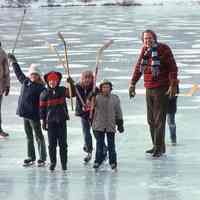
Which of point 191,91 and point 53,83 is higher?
point 53,83

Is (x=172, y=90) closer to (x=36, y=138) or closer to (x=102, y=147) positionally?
(x=102, y=147)

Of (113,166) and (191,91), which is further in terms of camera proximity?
(191,91)

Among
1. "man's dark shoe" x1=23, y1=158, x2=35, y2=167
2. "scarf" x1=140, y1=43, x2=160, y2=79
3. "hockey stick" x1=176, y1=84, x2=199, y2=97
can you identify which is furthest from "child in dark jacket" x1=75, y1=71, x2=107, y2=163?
"hockey stick" x1=176, y1=84, x2=199, y2=97

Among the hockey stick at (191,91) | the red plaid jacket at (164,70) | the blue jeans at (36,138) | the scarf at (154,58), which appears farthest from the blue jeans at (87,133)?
the hockey stick at (191,91)

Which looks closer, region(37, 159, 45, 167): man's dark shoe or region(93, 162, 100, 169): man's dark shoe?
region(93, 162, 100, 169): man's dark shoe

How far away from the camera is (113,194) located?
7555 mm

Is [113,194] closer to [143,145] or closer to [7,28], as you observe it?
[143,145]

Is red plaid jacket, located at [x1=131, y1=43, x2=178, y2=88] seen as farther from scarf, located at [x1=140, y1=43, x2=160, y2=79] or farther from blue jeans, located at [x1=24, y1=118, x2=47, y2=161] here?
blue jeans, located at [x1=24, y1=118, x2=47, y2=161]

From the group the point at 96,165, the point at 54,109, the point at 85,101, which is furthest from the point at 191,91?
the point at 54,109

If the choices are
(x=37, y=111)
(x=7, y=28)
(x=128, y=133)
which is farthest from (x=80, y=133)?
(x=7, y=28)

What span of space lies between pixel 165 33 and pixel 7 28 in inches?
427

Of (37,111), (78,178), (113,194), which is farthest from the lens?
(37,111)

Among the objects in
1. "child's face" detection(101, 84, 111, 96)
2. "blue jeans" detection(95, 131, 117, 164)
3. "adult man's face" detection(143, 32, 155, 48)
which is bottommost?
"blue jeans" detection(95, 131, 117, 164)

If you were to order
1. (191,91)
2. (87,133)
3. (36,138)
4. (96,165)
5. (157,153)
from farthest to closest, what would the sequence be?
(191,91) → (157,153) → (87,133) → (36,138) → (96,165)
